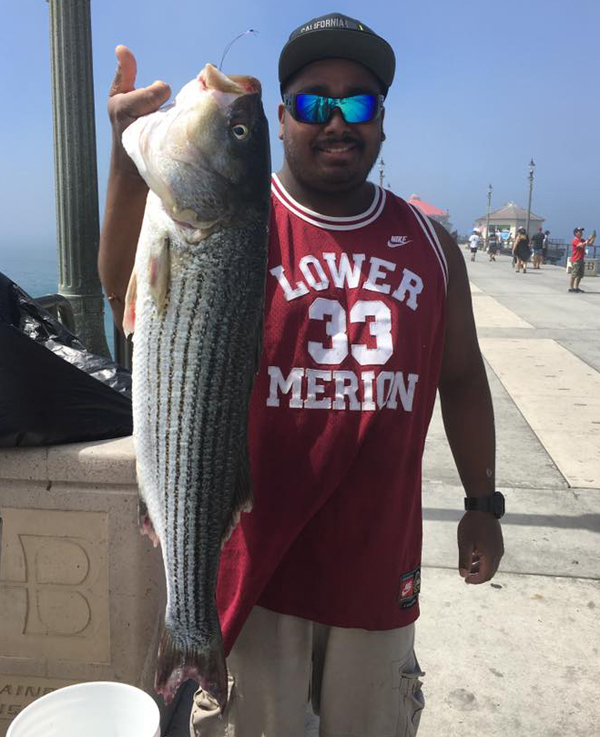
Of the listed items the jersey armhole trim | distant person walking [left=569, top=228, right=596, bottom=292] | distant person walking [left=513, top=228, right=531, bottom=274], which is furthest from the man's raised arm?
distant person walking [left=513, top=228, right=531, bottom=274]

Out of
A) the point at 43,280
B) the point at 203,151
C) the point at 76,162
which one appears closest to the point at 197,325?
the point at 203,151

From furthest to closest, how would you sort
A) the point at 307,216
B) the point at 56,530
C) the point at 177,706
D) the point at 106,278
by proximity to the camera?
the point at 177,706, the point at 56,530, the point at 307,216, the point at 106,278

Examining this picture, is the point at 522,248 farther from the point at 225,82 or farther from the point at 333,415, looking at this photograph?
the point at 225,82

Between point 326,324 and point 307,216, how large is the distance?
1.07 feet

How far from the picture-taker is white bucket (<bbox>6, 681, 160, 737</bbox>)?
1896mm

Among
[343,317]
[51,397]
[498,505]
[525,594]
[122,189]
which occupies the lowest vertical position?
[525,594]

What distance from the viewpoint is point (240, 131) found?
152 centimetres

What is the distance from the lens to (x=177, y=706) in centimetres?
289

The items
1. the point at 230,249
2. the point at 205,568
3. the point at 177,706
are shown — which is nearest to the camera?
the point at 230,249

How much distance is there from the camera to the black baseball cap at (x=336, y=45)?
1859 millimetres

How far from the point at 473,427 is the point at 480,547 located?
0.41m

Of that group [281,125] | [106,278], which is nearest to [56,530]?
[106,278]

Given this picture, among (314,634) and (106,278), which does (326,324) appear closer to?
(106,278)

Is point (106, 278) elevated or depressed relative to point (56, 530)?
elevated
